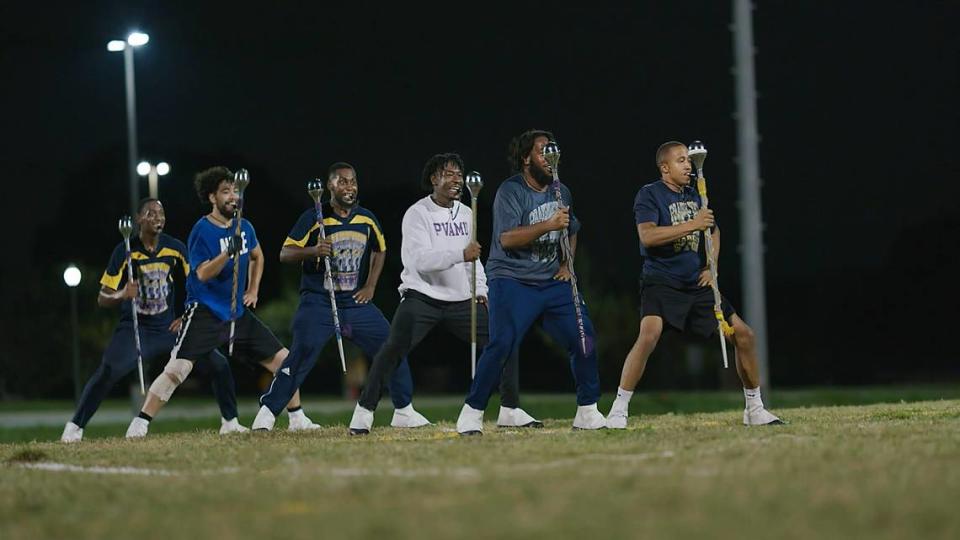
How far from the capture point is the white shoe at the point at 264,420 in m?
11.9

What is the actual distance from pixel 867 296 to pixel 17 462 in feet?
155

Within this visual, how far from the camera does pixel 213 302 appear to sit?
482 inches

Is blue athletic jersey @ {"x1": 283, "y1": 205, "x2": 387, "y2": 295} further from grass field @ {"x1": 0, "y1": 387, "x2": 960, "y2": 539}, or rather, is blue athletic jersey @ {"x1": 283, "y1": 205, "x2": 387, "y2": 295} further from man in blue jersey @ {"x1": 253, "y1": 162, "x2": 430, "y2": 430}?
grass field @ {"x1": 0, "y1": 387, "x2": 960, "y2": 539}

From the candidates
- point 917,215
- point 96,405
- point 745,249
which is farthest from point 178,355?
point 917,215

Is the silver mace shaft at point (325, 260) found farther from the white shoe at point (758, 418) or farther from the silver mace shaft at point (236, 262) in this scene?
the white shoe at point (758, 418)

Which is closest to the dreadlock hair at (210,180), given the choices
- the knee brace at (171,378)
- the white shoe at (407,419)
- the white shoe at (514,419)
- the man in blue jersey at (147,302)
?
the man in blue jersey at (147,302)

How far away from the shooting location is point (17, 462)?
926 centimetres

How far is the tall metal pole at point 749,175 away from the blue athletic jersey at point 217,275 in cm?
594

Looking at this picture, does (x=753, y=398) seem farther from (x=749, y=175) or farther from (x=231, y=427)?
(x=749, y=175)

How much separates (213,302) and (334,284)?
1.01 meters

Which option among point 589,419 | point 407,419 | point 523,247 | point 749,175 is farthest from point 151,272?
point 749,175

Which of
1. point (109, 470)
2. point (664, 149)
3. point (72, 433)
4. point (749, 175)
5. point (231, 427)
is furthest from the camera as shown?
point (749, 175)

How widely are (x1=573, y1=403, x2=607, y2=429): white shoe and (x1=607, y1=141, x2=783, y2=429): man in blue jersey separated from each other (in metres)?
0.08

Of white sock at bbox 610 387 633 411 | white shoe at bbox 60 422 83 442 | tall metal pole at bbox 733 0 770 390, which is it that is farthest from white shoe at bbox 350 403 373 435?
tall metal pole at bbox 733 0 770 390
